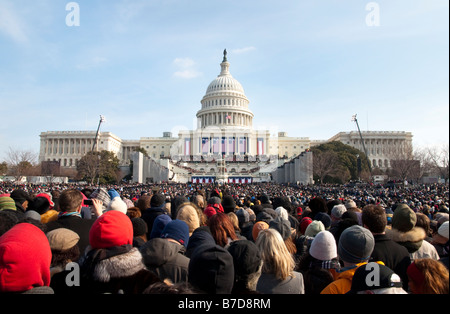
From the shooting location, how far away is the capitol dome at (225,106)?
114438 millimetres

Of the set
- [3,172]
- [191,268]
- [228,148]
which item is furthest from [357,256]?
[228,148]

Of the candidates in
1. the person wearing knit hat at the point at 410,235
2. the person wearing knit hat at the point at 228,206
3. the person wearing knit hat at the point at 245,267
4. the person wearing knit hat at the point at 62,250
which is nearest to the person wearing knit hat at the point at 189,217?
the person wearing knit hat at the point at 62,250

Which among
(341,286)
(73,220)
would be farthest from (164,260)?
(73,220)

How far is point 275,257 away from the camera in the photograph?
345 cm

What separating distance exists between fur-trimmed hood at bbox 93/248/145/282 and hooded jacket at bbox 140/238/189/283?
248mm

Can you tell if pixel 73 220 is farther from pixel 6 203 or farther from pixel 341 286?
pixel 341 286

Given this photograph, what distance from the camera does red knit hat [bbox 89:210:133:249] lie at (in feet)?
10.4

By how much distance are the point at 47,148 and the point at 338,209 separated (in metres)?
129

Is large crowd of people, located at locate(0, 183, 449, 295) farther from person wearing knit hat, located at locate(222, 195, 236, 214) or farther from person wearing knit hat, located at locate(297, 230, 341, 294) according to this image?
person wearing knit hat, located at locate(222, 195, 236, 214)

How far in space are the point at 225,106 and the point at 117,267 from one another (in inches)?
4458

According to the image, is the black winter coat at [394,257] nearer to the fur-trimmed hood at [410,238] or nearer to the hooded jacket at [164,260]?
the fur-trimmed hood at [410,238]

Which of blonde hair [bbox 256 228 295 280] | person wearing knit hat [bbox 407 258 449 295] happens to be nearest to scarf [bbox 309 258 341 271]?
blonde hair [bbox 256 228 295 280]

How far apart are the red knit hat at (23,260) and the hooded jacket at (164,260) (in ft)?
2.98
